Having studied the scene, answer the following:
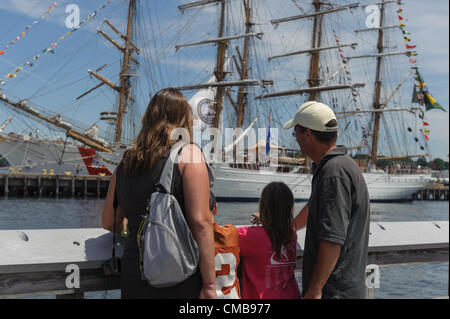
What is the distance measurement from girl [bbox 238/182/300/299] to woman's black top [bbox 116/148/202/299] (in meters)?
0.40

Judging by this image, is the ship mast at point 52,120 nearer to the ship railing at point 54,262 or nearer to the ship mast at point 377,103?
the ship railing at point 54,262

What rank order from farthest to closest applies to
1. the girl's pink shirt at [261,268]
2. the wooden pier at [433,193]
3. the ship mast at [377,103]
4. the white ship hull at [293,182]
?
the wooden pier at [433,193] < the ship mast at [377,103] < the white ship hull at [293,182] < the girl's pink shirt at [261,268]

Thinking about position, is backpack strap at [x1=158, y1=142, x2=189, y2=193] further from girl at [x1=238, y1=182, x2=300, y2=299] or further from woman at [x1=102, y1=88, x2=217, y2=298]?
girl at [x1=238, y1=182, x2=300, y2=299]

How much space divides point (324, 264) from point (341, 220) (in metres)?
0.20

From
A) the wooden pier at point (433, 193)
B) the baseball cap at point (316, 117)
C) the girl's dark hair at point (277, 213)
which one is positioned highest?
the baseball cap at point (316, 117)

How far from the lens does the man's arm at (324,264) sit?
1.88m

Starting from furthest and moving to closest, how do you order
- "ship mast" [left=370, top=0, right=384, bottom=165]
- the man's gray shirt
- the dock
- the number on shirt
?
1. "ship mast" [left=370, top=0, right=384, bottom=165]
2. the dock
3. the number on shirt
4. the man's gray shirt

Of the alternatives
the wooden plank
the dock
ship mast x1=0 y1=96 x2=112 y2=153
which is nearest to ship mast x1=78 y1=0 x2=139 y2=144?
ship mast x1=0 y1=96 x2=112 y2=153

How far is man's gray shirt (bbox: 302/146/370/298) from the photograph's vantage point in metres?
1.86

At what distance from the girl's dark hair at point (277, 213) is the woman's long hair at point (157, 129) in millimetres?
534

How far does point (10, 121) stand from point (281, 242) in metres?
2.73

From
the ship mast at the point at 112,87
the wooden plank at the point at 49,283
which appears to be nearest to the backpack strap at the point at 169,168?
the wooden plank at the point at 49,283

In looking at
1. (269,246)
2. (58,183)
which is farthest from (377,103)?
(269,246)
